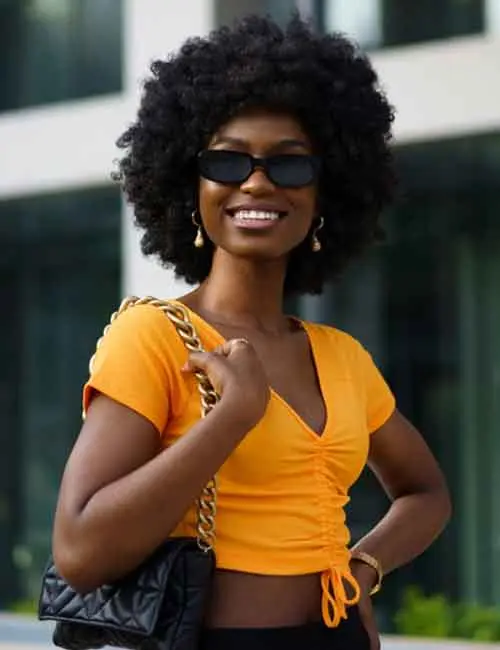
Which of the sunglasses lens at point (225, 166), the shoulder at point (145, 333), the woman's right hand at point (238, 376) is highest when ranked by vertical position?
the sunglasses lens at point (225, 166)

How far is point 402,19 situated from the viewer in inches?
369

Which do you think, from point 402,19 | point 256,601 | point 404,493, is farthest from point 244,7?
point 256,601

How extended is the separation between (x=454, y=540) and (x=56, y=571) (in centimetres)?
713

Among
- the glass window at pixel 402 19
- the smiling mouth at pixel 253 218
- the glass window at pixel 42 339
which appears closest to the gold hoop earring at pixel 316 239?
the smiling mouth at pixel 253 218

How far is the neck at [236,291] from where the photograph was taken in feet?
8.85

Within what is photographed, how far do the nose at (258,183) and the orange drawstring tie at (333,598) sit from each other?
0.61 m

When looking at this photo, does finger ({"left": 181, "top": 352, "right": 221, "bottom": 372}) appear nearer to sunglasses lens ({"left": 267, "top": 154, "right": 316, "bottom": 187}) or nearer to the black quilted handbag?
the black quilted handbag

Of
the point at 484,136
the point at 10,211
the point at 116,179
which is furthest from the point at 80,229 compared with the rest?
the point at 116,179

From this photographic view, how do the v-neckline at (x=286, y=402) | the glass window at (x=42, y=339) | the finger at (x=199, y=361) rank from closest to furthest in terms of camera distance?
the finger at (x=199, y=361), the v-neckline at (x=286, y=402), the glass window at (x=42, y=339)

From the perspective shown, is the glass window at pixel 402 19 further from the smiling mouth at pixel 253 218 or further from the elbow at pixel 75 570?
the elbow at pixel 75 570

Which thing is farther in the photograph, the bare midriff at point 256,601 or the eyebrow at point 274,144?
the eyebrow at point 274,144

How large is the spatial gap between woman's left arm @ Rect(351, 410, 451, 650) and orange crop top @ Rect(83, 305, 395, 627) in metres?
0.32

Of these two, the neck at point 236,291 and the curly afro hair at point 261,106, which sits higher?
the curly afro hair at point 261,106

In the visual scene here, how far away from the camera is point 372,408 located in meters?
2.96
